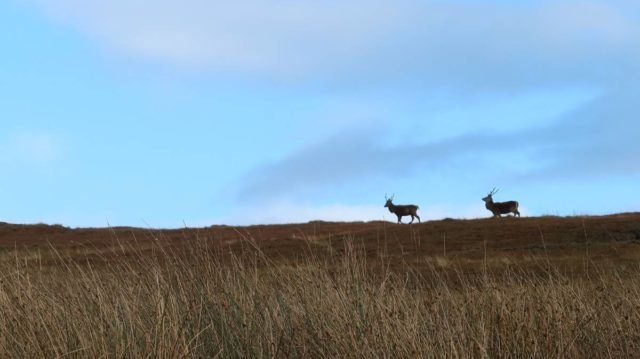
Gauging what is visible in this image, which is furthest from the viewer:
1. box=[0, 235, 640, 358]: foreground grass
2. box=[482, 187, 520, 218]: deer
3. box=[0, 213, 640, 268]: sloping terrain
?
box=[482, 187, 520, 218]: deer

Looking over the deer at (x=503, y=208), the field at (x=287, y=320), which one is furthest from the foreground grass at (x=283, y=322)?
the deer at (x=503, y=208)

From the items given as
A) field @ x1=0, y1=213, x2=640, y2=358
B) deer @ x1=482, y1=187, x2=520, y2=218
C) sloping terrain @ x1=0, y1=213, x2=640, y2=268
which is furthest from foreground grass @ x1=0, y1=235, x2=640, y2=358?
deer @ x1=482, y1=187, x2=520, y2=218

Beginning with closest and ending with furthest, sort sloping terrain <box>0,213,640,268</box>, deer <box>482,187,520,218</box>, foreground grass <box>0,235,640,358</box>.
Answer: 1. foreground grass <box>0,235,640,358</box>
2. sloping terrain <box>0,213,640,268</box>
3. deer <box>482,187,520,218</box>

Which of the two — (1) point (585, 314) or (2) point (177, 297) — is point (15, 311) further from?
(1) point (585, 314)

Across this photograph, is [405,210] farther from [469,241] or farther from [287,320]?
[287,320]

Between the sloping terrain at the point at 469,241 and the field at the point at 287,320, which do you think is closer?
the field at the point at 287,320

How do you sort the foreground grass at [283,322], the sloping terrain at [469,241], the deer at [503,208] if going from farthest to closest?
1. the deer at [503,208]
2. the sloping terrain at [469,241]
3. the foreground grass at [283,322]

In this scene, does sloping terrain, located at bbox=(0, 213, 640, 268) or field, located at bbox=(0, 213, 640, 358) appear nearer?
field, located at bbox=(0, 213, 640, 358)

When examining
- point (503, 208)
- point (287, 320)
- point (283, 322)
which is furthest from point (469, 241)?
point (283, 322)

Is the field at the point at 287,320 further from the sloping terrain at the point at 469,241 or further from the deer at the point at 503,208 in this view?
the deer at the point at 503,208

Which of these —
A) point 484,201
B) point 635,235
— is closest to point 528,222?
point 635,235

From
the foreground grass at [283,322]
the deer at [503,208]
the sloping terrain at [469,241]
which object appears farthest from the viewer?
the deer at [503,208]

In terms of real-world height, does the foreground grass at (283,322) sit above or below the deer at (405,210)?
below

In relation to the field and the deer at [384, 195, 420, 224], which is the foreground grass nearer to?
the field
